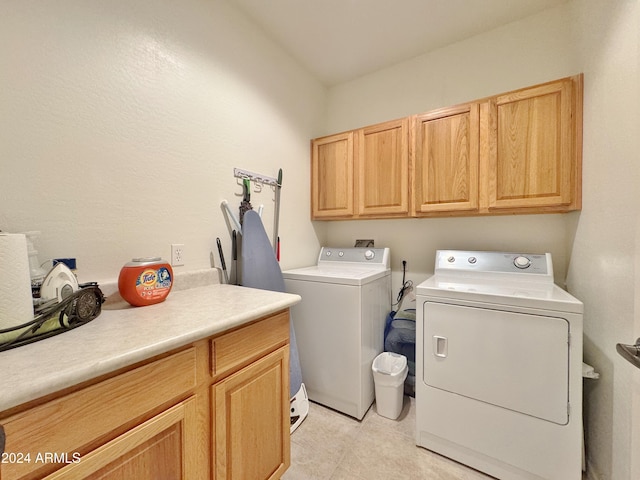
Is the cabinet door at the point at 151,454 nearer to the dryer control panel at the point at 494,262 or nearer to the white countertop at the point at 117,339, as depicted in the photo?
the white countertop at the point at 117,339

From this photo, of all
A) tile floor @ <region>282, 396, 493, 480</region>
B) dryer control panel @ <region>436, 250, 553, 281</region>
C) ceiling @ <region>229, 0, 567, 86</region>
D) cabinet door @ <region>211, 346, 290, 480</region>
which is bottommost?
tile floor @ <region>282, 396, 493, 480</region>

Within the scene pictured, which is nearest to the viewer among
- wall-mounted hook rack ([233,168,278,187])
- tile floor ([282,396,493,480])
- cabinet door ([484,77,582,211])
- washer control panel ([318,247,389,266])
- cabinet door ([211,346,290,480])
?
cabinet door ([211,346,290,480])

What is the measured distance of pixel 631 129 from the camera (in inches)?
38.2

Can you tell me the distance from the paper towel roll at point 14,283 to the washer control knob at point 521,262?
231 cm

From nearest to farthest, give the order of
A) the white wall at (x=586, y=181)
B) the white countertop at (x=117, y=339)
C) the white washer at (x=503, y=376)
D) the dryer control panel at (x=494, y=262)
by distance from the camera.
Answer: the white countertop at (x=117, y=339) < the white wall at (x=586, y=181) < the white washer at (x=503, y=376) < the dryer control panel at (x=494, y=262)

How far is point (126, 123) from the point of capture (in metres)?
1.17

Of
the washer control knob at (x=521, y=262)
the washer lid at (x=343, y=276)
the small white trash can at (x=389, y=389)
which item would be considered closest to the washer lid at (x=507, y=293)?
the washer control knob at (x=521, y=262)

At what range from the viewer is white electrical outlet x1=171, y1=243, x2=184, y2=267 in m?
1.35

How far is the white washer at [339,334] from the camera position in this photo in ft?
5.37

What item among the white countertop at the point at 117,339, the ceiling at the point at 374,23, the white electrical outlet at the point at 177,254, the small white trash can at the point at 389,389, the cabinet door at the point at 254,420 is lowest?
the small white trash can at the point at 389,389

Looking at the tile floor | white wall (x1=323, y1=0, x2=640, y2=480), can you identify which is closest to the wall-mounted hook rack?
white wall (x1=323, y1=0, x2=640, y2=480)

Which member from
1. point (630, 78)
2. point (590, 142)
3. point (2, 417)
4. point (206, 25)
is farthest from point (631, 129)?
point (206, 25)

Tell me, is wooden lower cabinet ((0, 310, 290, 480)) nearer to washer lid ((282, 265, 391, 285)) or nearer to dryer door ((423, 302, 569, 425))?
washer lid ((282, 265, 391, 285))

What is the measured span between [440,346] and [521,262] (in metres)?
0.81
